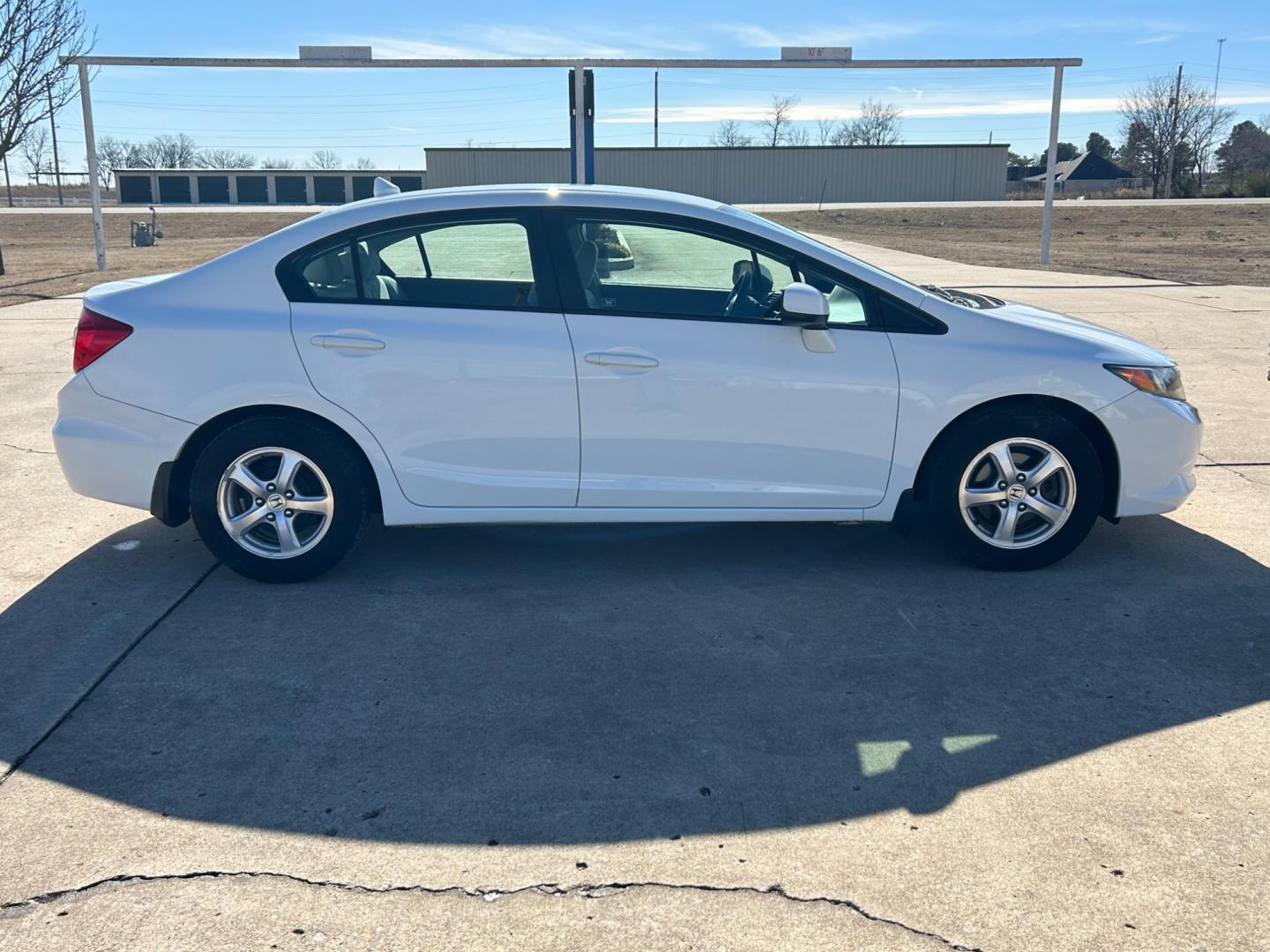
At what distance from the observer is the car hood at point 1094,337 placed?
484 cm

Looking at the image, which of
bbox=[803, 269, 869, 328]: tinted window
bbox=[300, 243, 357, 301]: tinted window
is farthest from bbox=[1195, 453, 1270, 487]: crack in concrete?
bbox=[300, 243, 357, 301]: tinted window

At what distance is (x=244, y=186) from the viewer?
7812 centimetres

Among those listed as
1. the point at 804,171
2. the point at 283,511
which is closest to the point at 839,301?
the point at 283,511

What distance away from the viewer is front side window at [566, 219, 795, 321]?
187 inches

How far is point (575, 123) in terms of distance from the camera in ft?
50.4

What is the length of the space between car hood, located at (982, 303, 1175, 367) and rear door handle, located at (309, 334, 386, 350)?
102 inches

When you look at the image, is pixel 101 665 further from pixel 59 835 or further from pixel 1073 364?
pixel 1073 364

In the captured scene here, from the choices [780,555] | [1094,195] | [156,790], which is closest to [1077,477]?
[780,555]

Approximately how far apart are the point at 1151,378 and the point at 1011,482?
2.49ft

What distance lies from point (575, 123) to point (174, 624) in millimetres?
12224

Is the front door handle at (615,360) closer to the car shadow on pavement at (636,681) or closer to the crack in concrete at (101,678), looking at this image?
the car shadow on pavement at (636,681)

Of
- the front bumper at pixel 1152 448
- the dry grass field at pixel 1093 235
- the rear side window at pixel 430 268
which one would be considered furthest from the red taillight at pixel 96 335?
the dry grass field at pixel 1093 235

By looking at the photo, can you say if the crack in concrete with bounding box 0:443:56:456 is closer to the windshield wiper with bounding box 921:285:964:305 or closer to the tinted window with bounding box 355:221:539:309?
the tinted window with bounding box 355:221:539:309

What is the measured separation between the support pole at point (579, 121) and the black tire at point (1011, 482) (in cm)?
1117
